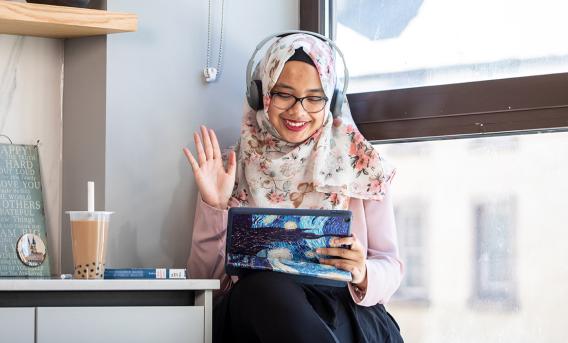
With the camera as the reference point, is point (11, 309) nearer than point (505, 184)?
Yes

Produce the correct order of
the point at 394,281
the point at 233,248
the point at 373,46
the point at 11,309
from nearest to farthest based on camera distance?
the point at 11,309
the point at 233,248
the point at 394,281
the point at 373,46

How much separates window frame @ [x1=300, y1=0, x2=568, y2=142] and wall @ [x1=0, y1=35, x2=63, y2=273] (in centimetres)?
66

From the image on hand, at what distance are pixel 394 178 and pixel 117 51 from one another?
73 centimetres

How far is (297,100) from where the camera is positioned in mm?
1948

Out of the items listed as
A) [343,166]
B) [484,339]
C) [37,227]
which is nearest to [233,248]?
[343,166]

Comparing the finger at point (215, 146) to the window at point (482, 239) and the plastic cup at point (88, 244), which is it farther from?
the window at point (482, 239)

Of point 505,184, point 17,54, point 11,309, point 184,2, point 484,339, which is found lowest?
point 484,339

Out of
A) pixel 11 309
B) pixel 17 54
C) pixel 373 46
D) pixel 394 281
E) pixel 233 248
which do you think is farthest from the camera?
pixel 373 46

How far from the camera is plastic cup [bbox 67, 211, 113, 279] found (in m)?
1.68

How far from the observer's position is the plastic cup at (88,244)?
5.51 ft

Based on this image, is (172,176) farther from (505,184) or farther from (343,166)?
(505,184)

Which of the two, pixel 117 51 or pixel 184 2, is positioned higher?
pixel 184 2

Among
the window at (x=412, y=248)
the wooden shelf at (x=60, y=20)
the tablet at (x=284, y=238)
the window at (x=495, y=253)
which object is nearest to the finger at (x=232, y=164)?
the tablet at (x=284, y=238)

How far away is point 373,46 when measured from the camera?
221 centimetres
